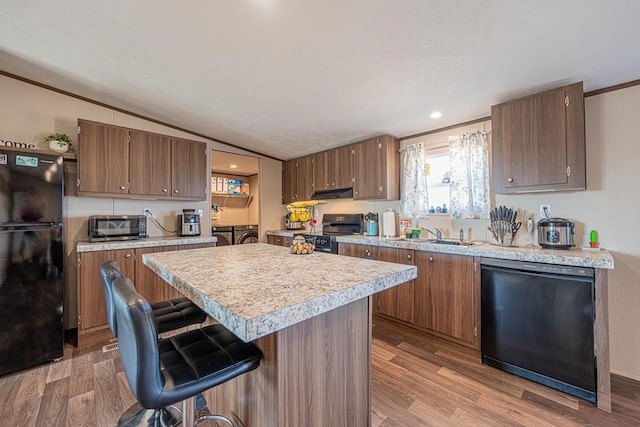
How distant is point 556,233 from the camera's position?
2.14 m

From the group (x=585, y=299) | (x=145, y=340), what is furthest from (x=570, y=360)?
(x=145, y=340)

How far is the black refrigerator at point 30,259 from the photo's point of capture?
2.12 meters

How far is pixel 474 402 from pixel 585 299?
1.00 metres

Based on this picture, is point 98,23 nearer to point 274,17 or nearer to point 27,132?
point 274,17

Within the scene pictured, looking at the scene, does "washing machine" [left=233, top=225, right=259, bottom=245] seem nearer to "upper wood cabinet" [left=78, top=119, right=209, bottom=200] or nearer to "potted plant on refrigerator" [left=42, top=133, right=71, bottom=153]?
"upper wood cabinet" [left=78, top=119, right=209, bottom=200]

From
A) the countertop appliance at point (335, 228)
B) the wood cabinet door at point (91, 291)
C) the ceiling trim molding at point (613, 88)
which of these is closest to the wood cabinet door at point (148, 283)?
the wood cabinet door at point (91, 291)

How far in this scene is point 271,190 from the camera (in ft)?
15.9

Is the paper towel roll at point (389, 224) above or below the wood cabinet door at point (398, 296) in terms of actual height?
above

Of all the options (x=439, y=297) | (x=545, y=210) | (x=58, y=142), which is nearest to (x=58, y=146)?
(x=58, y=142)

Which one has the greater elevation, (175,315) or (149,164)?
(149,164)

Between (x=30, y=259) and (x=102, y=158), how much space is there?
119 centimetres

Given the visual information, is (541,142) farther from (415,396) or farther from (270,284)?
(270,284)

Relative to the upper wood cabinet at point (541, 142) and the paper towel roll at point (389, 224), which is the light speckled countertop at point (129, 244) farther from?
the upper wood cabinet at point (541, 142)

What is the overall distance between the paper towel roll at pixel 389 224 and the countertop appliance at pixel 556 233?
1.46 metres
